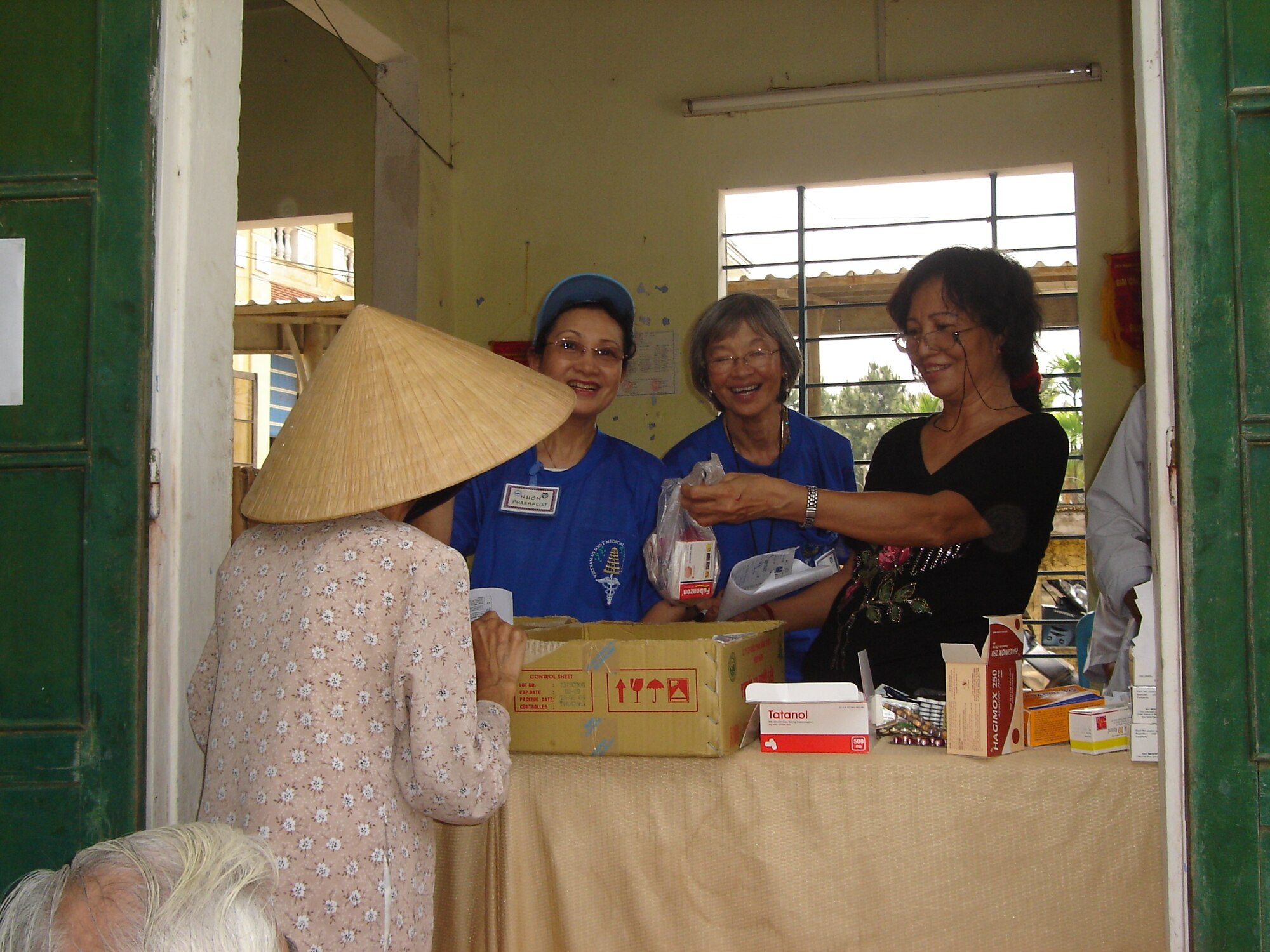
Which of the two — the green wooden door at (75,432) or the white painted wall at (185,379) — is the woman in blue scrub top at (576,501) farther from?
the green wooden door at (75,432)

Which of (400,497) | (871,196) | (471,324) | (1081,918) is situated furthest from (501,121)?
(1081,918)

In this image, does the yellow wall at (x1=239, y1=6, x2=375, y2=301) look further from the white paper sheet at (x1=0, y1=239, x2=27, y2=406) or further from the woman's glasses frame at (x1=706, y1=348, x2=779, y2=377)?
the white paper sheet at (x1=0, y1=239, x2=27, y2=406)

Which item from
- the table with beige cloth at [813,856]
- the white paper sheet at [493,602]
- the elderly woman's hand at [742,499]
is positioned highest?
the elderly woman's hand at [742,499]

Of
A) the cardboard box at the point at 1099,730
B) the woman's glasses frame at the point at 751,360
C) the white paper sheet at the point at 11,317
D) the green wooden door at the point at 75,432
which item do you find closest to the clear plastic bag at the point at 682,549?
the woman's glasses frame at the point at 751,360

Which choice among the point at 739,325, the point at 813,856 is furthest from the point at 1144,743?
the point at 739,325

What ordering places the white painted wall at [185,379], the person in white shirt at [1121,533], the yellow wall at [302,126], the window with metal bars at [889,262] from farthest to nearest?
the yellow wall at [302,126], the window with metal bars at [889,262], the person in white shirt at [1121,533], the white painted wall at [185,379]

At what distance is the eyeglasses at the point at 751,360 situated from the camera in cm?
292

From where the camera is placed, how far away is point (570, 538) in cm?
255

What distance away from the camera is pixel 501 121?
17.1ft

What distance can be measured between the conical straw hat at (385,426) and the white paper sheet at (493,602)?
542mm

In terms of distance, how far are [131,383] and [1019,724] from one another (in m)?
1.60

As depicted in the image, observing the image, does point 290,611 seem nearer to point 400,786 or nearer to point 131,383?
point 400,786

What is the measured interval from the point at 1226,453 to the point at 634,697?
982 millimetres

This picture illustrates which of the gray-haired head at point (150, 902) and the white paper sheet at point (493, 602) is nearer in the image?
the gray-haired head at point (150, 902)
